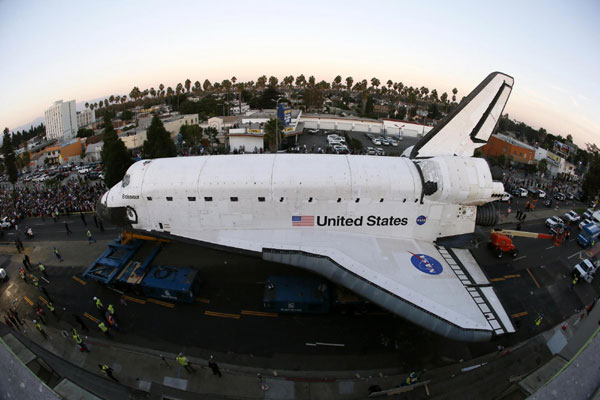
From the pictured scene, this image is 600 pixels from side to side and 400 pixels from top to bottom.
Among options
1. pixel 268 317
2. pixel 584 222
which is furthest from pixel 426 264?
pixel 584 222

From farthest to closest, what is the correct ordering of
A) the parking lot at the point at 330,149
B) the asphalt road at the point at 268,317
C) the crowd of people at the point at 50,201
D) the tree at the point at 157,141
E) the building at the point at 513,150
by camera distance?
the parking lot at the point at 330,149
the building at the point at 513,150
the tree at the point at 157,141
the crowd of people at the point at 50,201
the asphalt road at the point at 268,317

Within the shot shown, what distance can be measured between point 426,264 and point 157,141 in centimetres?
2925

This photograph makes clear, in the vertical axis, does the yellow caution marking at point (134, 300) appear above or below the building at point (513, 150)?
below

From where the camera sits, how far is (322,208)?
13.1m

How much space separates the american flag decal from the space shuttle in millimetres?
51

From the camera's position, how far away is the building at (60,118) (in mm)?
90269

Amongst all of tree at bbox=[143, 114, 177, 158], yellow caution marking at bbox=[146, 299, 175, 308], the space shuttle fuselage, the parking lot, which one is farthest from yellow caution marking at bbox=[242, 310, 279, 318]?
the parking lot

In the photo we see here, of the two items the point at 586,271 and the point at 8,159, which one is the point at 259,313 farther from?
the point at 8,159

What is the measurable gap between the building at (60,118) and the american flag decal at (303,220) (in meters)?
108

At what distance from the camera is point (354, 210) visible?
43.3 feet

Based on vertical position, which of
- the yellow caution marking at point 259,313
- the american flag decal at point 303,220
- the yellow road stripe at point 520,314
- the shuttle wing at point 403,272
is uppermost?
the american flag decal at point 303,220

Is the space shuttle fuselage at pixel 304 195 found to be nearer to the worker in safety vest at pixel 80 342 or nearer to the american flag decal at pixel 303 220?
the american flag decal at pixel 303 220

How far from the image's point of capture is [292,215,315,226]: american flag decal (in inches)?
520

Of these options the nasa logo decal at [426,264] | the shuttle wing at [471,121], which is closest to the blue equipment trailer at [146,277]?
the nasa logo decal at [426,264]
